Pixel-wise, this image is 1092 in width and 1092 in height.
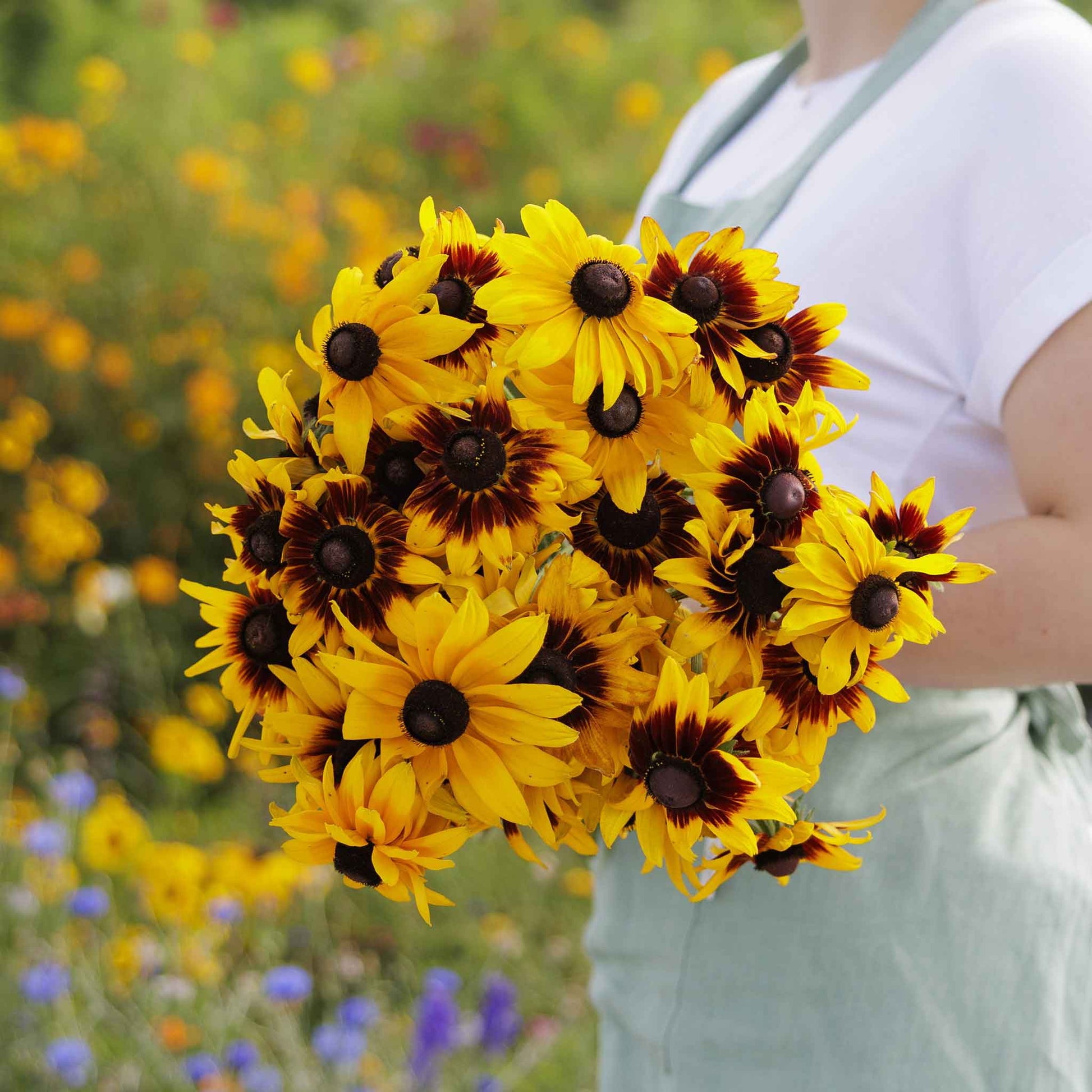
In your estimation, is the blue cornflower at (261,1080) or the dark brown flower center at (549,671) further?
the blue cornflower at (261,1080)

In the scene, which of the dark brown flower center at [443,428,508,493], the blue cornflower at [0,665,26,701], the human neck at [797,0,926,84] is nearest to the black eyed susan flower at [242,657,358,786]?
the dark brown flower center at [443,428,508,493]

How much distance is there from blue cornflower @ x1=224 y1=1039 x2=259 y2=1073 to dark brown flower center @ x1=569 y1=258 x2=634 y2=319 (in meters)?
1.27

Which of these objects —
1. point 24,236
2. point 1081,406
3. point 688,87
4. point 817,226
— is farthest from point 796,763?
point 688,87

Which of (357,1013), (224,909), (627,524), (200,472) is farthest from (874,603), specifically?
(200,472)

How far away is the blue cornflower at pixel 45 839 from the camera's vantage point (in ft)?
5.26

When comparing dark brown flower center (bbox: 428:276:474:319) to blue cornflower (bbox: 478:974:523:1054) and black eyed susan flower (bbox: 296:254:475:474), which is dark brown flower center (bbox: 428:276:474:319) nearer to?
black eyed susan flower (bbox: 296:254:475:474)

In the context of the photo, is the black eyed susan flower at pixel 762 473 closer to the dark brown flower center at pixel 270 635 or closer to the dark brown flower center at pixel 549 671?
the dark brown flower center at pixel 549 671

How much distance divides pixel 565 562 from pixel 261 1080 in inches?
46.6

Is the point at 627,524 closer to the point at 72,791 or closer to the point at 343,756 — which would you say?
the point at 343,756

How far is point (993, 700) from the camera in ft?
2.83

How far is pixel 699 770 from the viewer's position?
484 millimetres

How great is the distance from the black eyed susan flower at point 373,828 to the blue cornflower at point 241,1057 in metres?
1.08

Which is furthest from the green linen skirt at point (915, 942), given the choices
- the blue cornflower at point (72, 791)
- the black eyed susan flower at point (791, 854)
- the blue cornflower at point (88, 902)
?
the blue cornflower at point (72, 791)

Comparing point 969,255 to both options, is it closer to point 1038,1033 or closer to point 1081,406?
point 1081,406
